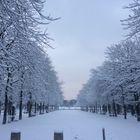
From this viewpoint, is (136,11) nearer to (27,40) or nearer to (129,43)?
(27,40)

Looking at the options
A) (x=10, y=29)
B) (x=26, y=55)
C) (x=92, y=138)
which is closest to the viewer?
(x=10, y=29)

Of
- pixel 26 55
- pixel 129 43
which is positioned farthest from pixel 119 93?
pixel 26 55

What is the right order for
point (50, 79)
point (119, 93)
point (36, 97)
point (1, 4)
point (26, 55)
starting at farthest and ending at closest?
point (50, 79), point (36, 97), point (119, 93), point (26, 55), point (1, 4)

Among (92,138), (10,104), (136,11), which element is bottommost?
(92,138)

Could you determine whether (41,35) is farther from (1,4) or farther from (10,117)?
(10,117)

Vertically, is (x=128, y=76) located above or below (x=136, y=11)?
below

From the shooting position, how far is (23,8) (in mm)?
7926

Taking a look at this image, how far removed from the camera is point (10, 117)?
36719 millimetres

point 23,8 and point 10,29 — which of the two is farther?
point 10,29

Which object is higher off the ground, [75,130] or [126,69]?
[126,69]

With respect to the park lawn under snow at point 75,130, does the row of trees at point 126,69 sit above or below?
above

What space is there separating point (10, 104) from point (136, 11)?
3255 cm

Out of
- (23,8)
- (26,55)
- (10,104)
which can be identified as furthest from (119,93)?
(23,8)

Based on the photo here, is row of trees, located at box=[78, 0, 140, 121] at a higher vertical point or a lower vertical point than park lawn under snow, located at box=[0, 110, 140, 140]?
higher
